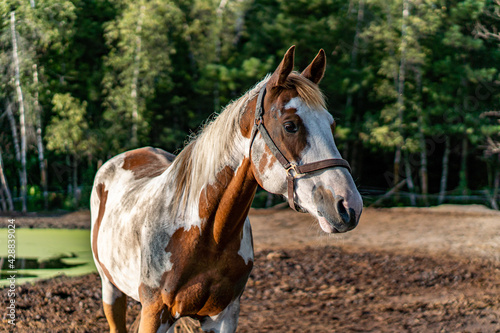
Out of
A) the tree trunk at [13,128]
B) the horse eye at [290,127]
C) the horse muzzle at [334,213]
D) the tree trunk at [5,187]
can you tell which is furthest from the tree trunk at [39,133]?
the horse muzzle at [334,213]

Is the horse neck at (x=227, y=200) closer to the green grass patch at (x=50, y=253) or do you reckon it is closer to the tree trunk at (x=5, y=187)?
the green grass patch at (x=50, y=253)

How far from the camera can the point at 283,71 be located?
1.95 metres

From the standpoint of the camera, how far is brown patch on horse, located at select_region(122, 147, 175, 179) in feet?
10.6

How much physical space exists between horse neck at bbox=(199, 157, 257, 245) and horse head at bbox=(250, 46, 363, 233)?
0.40 feet

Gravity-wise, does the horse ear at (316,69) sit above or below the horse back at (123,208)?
above

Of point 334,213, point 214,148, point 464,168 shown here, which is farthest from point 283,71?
point 464,168

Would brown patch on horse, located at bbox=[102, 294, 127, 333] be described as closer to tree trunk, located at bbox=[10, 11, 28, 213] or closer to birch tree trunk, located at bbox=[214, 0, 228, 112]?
tree trunk, located at bbox=[10, 11, 28, 213]

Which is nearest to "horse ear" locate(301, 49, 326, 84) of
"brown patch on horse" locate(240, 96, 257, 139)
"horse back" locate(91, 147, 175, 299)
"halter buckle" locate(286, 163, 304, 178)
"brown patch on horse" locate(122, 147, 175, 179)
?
"brown patch on horse" locate(240, 96, 257, 139)

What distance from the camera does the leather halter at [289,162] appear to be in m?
1.82

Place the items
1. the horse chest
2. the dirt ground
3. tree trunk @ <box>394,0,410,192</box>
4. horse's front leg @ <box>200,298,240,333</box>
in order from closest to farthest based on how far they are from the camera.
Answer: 1. the horse chest
2. horse's front leg @ <box>200,298,240,333</box>
3. the dirt ground
4. tree trunk @ <box>394,0,410,192</box>

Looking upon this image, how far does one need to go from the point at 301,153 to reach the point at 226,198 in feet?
1.59

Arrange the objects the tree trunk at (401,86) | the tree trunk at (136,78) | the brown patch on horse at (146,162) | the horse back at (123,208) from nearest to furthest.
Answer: the horse back at (123,208) → the brown patch on horse at (146,162) → the tree trunk at (136,78) → the tree trunk at (401,86)

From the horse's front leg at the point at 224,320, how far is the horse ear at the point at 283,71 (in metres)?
1.21

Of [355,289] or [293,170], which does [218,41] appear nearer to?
[355,289]
